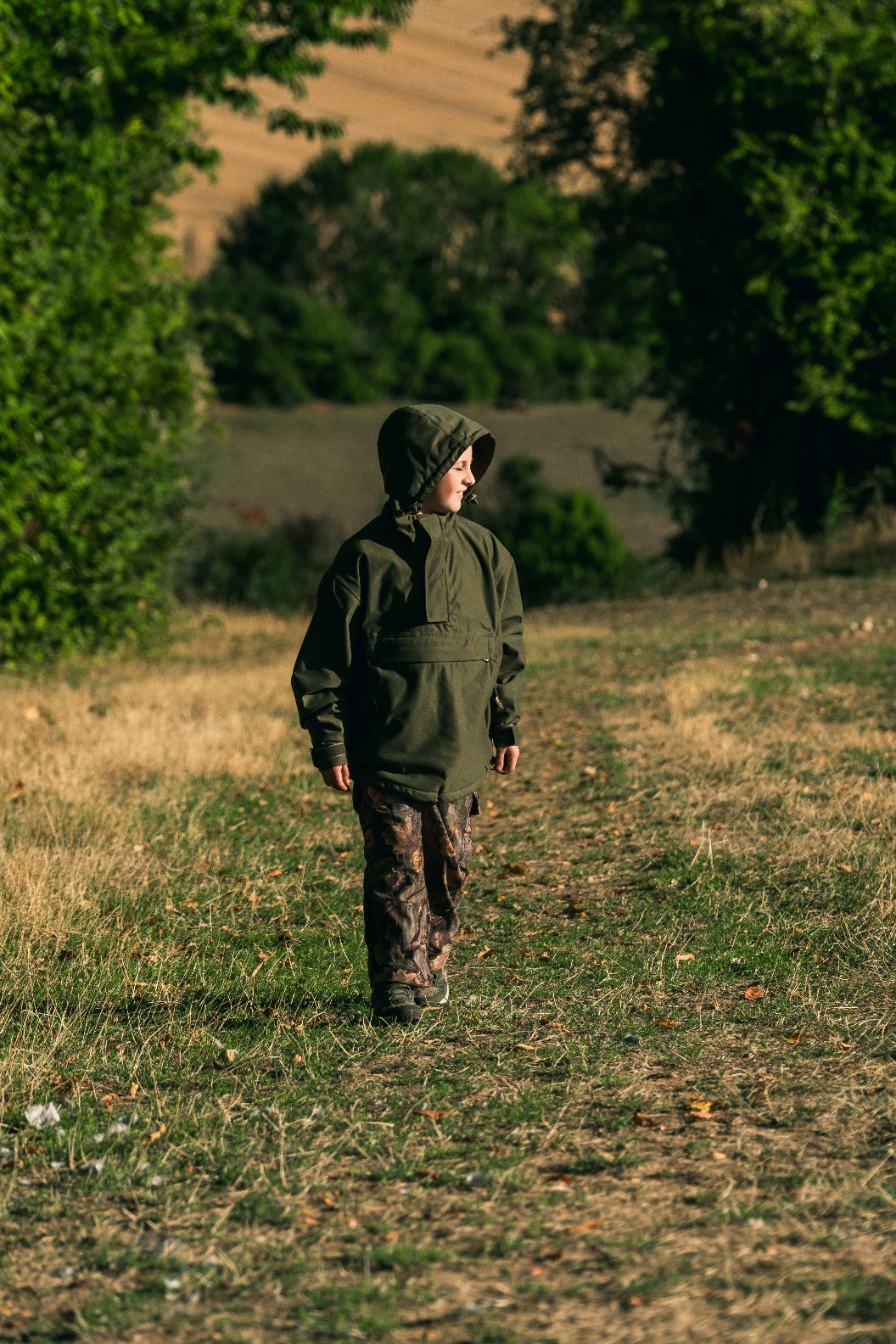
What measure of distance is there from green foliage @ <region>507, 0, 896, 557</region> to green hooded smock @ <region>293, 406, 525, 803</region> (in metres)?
13.3

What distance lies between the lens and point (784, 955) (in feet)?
16.6

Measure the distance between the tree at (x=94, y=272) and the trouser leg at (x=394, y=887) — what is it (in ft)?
24.6

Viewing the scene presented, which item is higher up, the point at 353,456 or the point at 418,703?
the point at 353,456

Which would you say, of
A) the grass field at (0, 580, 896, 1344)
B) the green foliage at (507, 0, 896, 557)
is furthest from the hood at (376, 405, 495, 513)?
the green foliage at (507, 0, 896, 557)

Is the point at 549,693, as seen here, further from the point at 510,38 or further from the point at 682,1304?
the point at 510,38

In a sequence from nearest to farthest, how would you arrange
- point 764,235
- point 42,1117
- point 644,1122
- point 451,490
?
point 644,1122 → point 42,1117 → point 451,490 → point 764,235

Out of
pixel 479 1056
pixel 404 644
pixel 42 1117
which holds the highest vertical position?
pixel 404 644

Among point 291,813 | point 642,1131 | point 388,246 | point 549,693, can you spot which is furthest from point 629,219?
point 388,246

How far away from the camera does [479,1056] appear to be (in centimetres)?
424

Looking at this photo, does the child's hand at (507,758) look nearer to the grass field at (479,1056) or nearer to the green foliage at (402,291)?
the grass field at (479,1056)

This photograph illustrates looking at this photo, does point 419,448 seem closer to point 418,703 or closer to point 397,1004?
point 418,703

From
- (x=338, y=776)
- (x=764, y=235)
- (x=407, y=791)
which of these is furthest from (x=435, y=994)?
(x=764, y=235)

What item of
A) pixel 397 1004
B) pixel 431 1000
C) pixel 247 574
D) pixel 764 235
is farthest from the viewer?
pixel 247 574

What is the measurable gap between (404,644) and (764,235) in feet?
45.9
